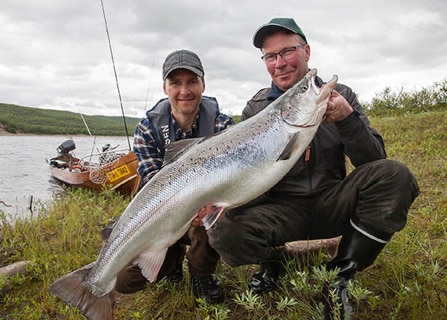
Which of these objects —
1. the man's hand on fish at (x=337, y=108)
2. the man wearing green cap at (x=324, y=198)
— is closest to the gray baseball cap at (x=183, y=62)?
the man wearing green cap at (x=324, y=198)

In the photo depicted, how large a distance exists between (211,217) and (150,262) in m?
0.58

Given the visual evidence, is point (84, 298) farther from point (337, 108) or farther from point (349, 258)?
point (337, 108)

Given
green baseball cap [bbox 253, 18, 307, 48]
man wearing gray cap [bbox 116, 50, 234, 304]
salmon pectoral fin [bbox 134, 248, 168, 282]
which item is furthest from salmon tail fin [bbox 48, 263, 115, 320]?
green baseball cap [bbox 253, 18, 307, 48]

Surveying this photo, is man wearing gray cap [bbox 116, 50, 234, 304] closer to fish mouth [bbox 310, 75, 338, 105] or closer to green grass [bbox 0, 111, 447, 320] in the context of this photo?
green grass [bbox 0, 111, 447, 320]

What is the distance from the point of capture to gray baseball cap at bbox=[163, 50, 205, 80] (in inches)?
135

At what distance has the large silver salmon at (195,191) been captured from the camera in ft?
8.59

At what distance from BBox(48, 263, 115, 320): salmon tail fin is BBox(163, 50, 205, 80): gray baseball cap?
6.42 ft

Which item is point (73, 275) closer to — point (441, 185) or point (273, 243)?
point (273, 243)

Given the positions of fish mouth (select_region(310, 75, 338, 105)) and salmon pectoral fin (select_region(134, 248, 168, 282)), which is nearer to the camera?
fish mouth (select_region(310, 75, 338, 105))

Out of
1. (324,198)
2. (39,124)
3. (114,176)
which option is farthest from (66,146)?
(39,124)

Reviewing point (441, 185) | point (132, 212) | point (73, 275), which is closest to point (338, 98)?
point (132, 212)

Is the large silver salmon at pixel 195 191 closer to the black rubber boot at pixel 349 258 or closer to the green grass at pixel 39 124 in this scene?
the black rubber boot at pixel 349 258

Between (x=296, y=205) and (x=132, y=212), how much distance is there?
4.37 ft

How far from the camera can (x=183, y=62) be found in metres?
3.44
